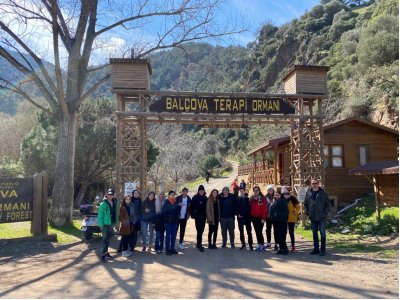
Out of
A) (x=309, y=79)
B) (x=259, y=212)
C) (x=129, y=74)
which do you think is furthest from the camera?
(x=309, y=79)

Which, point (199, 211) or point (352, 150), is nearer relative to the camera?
point (199, 211)

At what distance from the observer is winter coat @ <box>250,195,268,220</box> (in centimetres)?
1018

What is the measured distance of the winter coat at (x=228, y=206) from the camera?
10148mm

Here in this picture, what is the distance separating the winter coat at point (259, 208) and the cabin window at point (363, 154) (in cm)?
1207

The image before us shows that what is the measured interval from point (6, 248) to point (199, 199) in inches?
223

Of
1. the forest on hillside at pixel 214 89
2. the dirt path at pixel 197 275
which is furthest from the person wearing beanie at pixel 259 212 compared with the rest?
the forest on hillside at pixel 214 89

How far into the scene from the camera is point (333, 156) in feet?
66.0

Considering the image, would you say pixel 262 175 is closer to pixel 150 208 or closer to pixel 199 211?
pixel 199 211

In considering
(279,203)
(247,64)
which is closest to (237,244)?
(279,203)

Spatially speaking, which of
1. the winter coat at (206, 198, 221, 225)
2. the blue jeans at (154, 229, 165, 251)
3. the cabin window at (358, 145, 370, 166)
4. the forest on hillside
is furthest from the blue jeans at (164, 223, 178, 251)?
the cabin window at (358, 145, 370, 166)

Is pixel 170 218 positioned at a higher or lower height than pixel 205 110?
lower

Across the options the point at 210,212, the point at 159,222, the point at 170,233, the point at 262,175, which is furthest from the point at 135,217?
the point at 262,175

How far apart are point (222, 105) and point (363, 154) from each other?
34.3 ft

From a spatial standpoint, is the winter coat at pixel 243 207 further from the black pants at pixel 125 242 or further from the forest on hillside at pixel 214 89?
the forest on hillside at pixel 214 89
